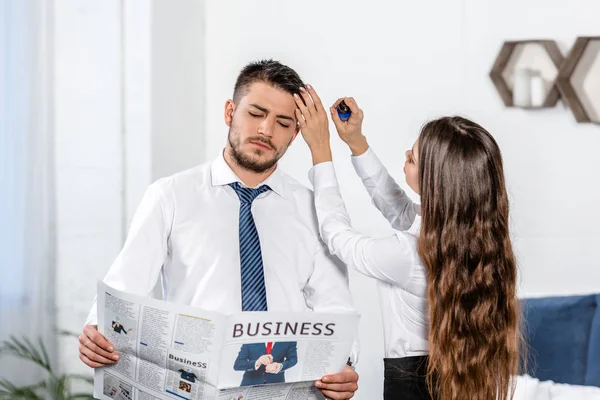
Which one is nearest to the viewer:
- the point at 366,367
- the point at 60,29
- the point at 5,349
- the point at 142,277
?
the point at 142,277

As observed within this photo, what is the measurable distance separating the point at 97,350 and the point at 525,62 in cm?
186

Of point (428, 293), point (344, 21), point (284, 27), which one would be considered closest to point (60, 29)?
point (284, 27)

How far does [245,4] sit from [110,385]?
1847 mm

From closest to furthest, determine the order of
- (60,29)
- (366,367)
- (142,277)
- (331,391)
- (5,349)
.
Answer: (331,391)
(142,277)
(5,349)
(60,29)
(366,367)

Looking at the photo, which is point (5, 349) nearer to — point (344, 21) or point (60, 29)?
point (60, 29)

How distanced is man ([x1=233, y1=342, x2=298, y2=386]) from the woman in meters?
0.31

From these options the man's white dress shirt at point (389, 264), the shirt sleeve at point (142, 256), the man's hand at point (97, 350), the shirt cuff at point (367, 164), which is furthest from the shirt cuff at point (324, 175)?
the man's hand at point (97, 350)

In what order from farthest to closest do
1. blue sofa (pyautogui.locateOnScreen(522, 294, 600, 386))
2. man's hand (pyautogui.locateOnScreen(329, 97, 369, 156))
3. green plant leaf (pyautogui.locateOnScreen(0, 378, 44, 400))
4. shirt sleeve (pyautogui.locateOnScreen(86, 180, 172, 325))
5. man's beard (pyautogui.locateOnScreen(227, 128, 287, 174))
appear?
1. blue sofa (pyautogui.locateOnScreen(522, 294, 600, 386))
2. green plant leaf (pyautogui.locateOnScreen(0, 378, 44, 400))
3. man's hand (pyautogui.locateOnScreen(329, 97, 369, 156))
4. man's beard (pyautogui.locateOnScreen(227, 128, 287, 174))
5. shirt sleeve (pyautogui.locateOnScreen(86, 180, 172, 325))

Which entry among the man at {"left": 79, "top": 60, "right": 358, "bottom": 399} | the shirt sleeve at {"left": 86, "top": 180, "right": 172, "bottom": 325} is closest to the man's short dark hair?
the man at {"left": 79, "top": 60, "right": 358, "bottom": 399}

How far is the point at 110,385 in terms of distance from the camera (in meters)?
1.52

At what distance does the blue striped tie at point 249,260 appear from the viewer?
5.41 feet

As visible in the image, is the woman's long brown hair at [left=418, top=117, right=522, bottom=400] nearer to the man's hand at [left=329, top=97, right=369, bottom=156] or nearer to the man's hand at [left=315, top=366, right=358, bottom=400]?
the man's hand at [left=315, top=366, right=358, bottom=400]

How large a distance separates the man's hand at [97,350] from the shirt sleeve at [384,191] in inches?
31.0

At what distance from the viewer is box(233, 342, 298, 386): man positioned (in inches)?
52.6
